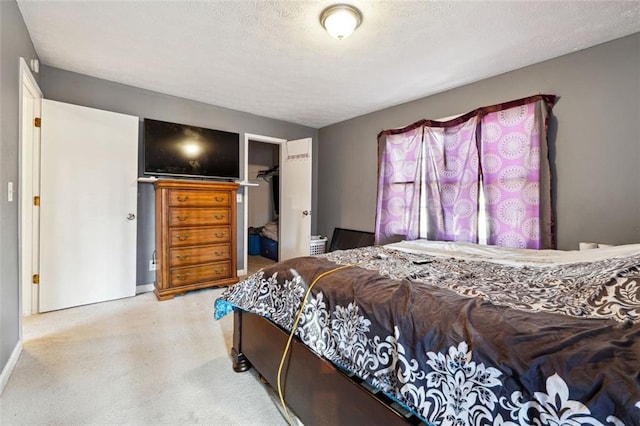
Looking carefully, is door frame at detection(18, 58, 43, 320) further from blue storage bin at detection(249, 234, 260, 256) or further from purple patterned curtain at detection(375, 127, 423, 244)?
purple patterned curtain at detection(375, 127, 423, 244)

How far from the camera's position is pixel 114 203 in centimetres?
299

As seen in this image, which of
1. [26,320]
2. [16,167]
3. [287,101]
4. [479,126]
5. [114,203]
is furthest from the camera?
[287,101]

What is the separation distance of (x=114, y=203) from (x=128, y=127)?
84 centimetres

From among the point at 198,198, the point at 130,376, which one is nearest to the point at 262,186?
the point at 198,198

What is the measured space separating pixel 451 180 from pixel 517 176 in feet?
2.01

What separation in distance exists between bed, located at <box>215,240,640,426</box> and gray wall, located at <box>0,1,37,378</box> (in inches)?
52.0

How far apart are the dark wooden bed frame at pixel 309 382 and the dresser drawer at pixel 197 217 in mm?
1689

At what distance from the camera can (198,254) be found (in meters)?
3.23

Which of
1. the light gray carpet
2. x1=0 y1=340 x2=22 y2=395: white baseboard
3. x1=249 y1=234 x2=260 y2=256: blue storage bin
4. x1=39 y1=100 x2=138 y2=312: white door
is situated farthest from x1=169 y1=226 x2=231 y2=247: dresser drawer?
x1=249 y1=234 x2=260 y2=256: blue storage bin

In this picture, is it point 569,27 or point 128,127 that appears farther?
point 128,127

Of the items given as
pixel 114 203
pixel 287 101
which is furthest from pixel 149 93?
pixel 287 101

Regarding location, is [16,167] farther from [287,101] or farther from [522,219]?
[522,219]

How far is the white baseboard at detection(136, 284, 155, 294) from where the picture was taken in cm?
324

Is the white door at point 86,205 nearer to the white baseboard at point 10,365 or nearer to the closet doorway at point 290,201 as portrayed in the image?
the white baseboard at point 10,365
